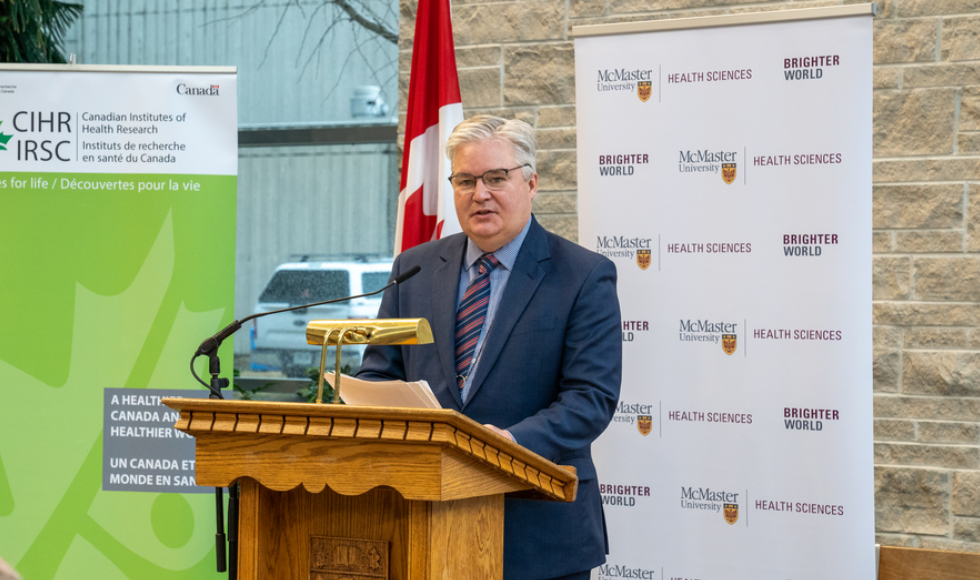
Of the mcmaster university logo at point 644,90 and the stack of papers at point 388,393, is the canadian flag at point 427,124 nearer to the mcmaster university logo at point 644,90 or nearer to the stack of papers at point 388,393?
the mcmaster university logo at point 644,90

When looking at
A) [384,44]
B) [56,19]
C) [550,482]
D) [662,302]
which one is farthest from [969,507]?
[56,19]

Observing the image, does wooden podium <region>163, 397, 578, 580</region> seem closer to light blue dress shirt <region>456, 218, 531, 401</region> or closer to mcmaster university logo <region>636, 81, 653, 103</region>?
light blue dress shirt <region>456, 218, 531, 401</region>

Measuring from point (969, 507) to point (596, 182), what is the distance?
1.69 metres

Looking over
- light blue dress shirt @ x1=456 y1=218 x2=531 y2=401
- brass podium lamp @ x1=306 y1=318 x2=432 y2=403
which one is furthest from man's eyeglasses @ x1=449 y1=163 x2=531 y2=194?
brass podium lamp @ x1=306 y1=318 x2=432 y2=403

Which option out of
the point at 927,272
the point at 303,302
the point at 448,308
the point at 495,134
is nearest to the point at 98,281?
the point at 303,302

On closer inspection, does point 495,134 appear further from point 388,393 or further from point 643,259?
point 643,259

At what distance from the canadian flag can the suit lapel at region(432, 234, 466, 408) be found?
0.90 meters

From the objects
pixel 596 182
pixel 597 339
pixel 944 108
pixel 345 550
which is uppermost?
pixel 944 108

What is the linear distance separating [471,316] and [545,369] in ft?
0.72

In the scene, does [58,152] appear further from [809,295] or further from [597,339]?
[809,295]

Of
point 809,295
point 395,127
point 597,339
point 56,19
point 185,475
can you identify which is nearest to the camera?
point 597,339

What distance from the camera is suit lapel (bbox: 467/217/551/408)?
1.93 metres

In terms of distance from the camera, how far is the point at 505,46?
11.2 ft

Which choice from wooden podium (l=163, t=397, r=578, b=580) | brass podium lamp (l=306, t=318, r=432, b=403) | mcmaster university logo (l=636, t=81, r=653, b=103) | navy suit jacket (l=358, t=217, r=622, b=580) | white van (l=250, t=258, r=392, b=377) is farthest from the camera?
white van (l=250, t=258, r=392, b=377)
